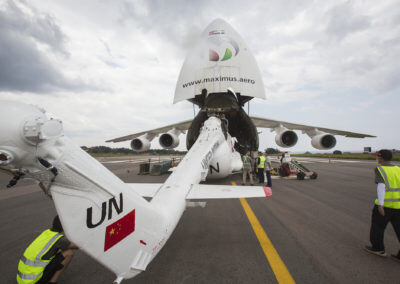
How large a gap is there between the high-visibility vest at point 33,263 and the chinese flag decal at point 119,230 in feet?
2.79

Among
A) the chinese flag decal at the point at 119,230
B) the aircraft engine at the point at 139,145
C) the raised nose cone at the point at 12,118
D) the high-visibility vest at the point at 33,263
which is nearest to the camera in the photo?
the raised nose cone at the point at 12,118

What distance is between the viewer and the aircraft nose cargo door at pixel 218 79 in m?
7.05

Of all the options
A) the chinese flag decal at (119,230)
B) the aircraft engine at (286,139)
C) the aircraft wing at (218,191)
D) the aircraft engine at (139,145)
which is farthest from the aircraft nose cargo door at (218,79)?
the chinese flag decal at (119,230)

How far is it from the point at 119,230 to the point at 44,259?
95 centimetres

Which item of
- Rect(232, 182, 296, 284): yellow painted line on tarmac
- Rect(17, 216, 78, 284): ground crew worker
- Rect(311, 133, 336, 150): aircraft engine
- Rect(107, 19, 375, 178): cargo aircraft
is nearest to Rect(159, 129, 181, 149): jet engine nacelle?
Rect(107, 19, 375, 178): cargo aircraft

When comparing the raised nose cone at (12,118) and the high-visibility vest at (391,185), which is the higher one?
the raised nose cone at (12,118)

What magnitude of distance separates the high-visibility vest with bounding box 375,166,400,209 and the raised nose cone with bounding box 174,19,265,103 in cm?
534

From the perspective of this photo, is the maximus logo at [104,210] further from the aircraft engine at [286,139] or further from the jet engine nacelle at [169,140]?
the aircraft engine at [286,139]

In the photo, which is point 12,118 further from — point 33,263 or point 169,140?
point 169,140

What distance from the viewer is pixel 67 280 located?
1944mm

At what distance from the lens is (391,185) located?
2389 mm

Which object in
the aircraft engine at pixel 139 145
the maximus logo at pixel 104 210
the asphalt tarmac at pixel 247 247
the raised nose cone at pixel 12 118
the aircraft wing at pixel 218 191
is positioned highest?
the aircraft engine at pixel 139 145

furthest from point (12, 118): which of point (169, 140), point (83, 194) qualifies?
point (169, 140)

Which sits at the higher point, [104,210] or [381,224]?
[104,210]
